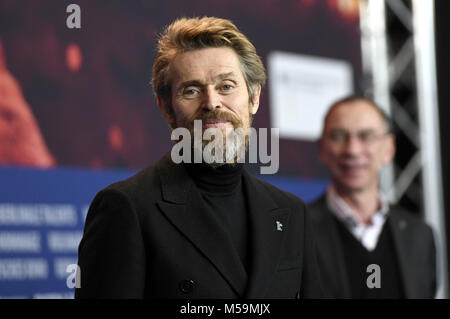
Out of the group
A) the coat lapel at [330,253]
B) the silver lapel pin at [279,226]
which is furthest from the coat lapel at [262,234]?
the coat lapel at [330,253]

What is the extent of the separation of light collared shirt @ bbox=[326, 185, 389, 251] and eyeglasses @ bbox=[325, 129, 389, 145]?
0.27 m

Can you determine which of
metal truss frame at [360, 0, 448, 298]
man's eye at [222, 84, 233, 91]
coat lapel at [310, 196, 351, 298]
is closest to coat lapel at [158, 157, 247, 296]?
man's eye at [222, 84, 233, 91]

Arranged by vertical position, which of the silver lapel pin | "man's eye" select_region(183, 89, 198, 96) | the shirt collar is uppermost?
"man's eye" select_region(183, 89, 198, 96)

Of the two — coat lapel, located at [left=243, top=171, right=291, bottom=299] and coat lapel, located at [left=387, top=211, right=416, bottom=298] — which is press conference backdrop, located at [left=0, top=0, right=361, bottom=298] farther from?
coat lapel, located at [left=243, top=171, right=291, bottom=299]

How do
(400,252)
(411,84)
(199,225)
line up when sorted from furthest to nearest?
(411,84), (400,252), (199,225)

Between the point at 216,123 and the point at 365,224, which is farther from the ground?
the point at 216,123

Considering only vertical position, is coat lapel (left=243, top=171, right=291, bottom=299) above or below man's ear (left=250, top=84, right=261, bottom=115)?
below

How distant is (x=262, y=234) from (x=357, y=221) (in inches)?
80.1

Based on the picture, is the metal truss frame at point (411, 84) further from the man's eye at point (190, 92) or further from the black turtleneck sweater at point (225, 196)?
the man's eye at point (190, 92)

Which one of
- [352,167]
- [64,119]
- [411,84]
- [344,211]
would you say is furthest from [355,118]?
[411,84]

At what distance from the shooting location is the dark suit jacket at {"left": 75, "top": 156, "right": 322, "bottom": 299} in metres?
1.78

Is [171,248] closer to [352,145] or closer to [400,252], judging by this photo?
[400,252]

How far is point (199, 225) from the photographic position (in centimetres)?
187

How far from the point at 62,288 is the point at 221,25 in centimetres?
220
